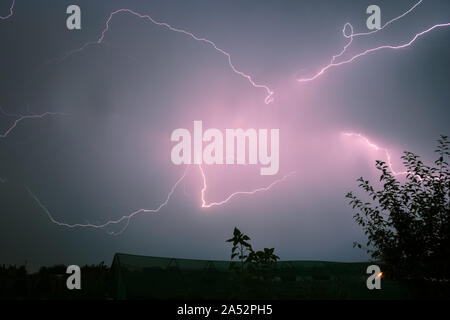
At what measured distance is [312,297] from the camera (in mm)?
4887

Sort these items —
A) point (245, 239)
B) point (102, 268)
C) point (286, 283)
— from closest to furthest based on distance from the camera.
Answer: point (245, 239)
point (286, 283)
point (102, 268)

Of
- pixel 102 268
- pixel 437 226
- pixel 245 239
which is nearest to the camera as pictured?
pixel 245 239

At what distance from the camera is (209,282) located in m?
6.03

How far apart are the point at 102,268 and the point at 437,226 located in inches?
279
